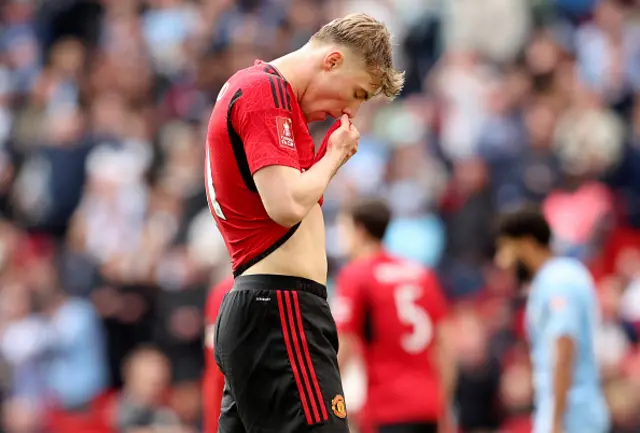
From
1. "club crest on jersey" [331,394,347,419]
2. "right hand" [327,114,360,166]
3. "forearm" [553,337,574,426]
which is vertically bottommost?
"forearm" [553,337,574,426]

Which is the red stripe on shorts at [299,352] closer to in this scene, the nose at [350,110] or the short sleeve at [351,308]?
the nose at [350,110]

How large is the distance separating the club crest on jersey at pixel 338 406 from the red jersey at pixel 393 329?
10.2ft

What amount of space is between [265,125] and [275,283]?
0.61 m

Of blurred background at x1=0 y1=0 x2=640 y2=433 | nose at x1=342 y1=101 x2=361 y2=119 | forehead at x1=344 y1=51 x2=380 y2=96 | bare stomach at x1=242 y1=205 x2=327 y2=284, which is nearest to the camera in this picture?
bare stomach at x1=242 y1=205 x2=327 y2=284

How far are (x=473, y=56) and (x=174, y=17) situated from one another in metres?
4.34

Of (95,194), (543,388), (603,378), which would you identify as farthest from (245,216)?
(95,194)

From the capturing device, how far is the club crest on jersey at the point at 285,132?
177 inches

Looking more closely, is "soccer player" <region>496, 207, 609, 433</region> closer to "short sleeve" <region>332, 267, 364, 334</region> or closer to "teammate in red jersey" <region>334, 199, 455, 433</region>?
"teammate in red jersey" <region>334, 199, 455, 433</region>

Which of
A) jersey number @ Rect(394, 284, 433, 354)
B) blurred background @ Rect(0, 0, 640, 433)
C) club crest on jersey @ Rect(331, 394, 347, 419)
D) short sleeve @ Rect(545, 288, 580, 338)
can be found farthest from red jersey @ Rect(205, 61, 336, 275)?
blurred background @ Rect(0, 0, 640, 433)

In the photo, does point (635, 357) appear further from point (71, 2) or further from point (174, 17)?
point (71, 2)

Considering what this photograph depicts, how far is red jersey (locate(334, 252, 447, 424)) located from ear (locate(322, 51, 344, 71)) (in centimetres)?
322

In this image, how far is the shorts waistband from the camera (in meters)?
4.63

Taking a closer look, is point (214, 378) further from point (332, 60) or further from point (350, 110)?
point (332, 60)

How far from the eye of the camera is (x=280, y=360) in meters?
4.59
